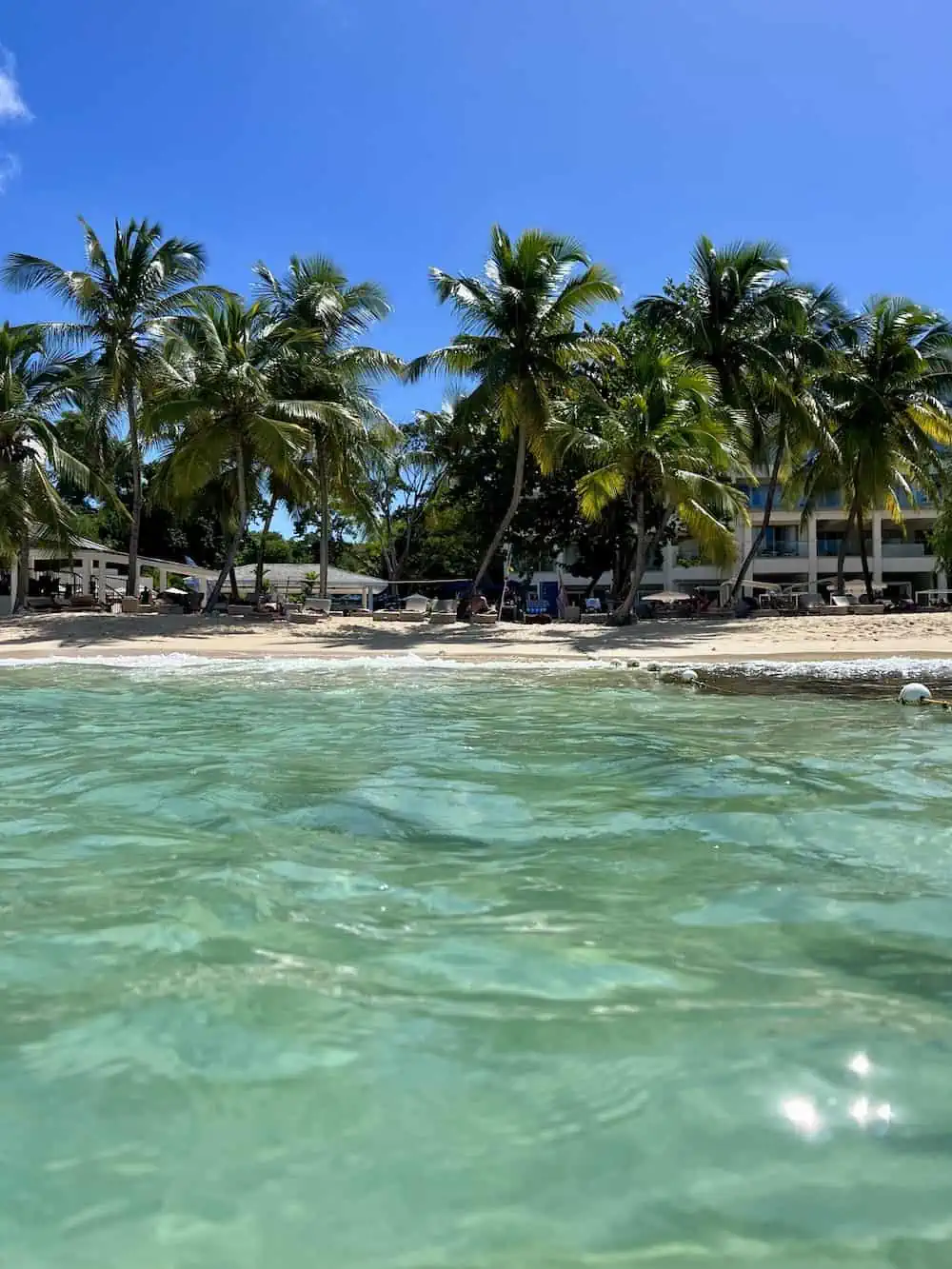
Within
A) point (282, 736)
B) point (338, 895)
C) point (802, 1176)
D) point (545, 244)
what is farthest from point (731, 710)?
point (545, 244)

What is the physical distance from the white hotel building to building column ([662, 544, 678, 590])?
0.19 ft

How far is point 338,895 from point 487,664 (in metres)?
12.4

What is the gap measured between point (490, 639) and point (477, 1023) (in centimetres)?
1889

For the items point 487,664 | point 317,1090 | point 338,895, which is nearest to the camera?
point 317,1090

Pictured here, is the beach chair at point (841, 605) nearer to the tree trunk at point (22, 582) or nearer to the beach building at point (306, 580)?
the beach building at point (306, 580)

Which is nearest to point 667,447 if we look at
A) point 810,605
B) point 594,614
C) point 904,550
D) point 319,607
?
point 594,614

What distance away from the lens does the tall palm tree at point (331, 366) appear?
2552cm

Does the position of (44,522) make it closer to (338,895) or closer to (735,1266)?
(338,895)

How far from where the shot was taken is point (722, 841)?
4414mm

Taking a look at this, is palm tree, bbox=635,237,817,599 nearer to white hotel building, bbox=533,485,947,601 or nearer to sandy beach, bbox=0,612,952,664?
sandy beach, bbox=0,612,952,664

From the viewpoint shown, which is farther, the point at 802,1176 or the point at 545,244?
the point at 545,244

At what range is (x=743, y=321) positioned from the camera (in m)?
25.5

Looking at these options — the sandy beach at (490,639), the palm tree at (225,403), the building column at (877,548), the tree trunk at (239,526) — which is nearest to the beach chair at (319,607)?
the sandy beach at (490,639)

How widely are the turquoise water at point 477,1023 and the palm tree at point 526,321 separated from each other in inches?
756
